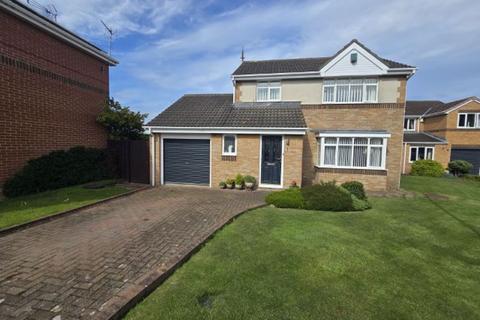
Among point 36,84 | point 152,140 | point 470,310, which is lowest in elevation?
point 470,310

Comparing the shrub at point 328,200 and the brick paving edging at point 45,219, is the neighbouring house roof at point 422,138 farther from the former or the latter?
the brick paving edging at point 45,219

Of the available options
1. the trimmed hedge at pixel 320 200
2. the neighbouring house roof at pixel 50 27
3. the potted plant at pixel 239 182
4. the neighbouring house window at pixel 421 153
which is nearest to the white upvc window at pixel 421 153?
the neighbouring house window at pixel 421 153

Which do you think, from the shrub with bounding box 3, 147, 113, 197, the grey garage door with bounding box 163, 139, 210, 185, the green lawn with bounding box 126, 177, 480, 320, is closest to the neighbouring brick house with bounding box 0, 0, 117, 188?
the shrub with bounding box 3, 147, 113, 197

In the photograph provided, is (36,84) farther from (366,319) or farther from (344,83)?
(344,83)

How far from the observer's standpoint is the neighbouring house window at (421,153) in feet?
77.4

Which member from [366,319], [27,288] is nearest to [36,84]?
[27,288]

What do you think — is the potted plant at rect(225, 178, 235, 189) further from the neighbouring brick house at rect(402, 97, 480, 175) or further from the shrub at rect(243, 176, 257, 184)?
the neighbouring brick house at rect(402, 97, 480, 175)

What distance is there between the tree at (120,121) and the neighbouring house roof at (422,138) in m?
24.7

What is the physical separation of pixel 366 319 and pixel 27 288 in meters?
4.80

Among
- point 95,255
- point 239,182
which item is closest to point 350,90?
point 239,182

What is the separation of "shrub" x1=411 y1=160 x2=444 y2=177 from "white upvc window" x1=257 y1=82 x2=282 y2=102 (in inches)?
642

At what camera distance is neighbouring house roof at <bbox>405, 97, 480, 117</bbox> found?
79.7 ft

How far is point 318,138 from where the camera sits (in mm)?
13352

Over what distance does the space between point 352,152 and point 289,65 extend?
7005 mm
